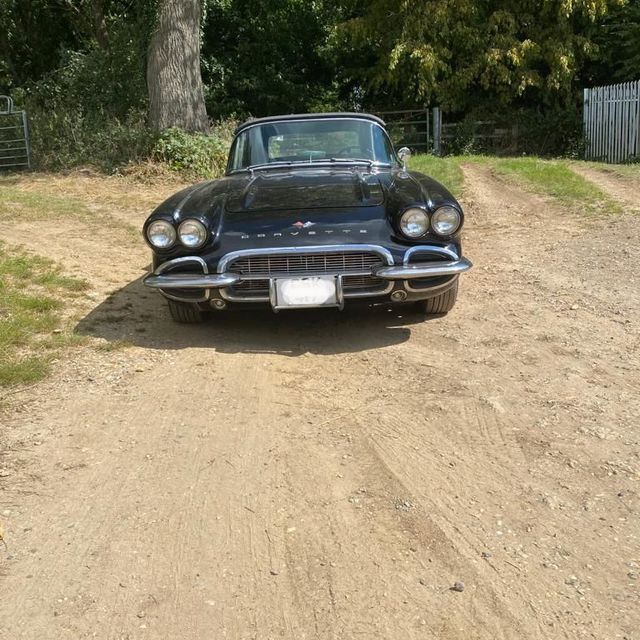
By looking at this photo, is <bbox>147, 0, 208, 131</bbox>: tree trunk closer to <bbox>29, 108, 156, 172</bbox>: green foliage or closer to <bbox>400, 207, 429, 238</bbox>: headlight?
<bbox>29, 108, 156, 172</bbox>: green foliage

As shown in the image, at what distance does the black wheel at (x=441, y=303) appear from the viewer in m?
5.09

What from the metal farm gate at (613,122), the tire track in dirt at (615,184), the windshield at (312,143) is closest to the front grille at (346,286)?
the windshield at (312,143)

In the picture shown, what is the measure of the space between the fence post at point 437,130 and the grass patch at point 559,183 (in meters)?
5.00

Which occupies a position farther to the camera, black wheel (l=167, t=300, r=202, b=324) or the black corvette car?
black wheel (l=167, t=300, r=202, b=324)

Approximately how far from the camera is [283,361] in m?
4.45

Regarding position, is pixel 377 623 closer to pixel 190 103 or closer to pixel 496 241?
pixel 496 241

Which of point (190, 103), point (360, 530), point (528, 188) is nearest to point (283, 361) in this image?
point (360, 530)

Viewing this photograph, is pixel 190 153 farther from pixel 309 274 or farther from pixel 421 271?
pixel 421 271

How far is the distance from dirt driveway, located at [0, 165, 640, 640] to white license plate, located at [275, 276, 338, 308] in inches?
13.5

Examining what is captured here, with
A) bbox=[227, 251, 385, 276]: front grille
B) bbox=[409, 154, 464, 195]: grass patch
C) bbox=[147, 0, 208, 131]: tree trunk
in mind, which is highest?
bbox=[147, 0, 208, 131]: tree trunk

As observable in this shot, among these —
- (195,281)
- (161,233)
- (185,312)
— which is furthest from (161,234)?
(185,312)

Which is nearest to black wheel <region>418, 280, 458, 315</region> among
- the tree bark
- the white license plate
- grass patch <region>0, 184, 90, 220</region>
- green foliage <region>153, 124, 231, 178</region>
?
the white license plate

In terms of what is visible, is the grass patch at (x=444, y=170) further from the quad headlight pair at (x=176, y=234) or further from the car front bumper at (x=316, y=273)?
the quad headlight pair at (x=176, y=234)

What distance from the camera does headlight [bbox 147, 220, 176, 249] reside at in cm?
465
